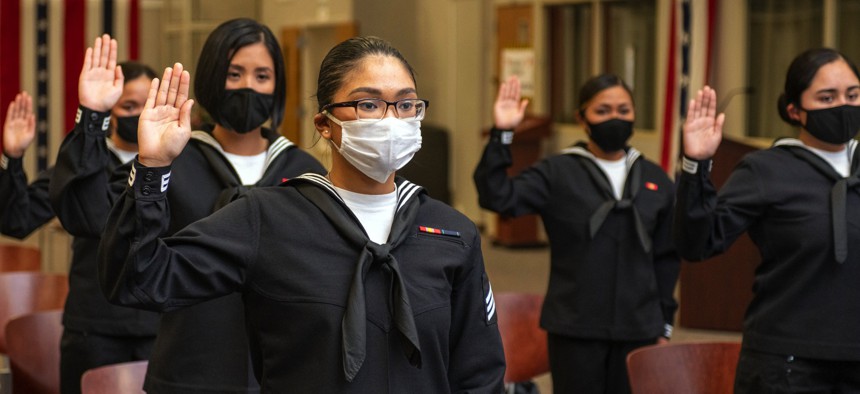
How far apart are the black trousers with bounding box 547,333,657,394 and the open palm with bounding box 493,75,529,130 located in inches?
30.3

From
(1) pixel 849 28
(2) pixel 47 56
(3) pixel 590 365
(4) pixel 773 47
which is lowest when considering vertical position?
(3) pixel 590 365

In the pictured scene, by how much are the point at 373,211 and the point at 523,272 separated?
7.60m

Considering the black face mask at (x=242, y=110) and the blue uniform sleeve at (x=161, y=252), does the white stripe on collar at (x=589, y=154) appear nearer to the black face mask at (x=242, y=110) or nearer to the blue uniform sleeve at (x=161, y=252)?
the black face mask at (x=242, y=110)

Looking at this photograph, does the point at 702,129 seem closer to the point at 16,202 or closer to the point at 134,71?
the point at 134,71

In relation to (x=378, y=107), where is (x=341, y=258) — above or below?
below

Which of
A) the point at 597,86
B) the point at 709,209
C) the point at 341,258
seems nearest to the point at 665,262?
the point at 597,86

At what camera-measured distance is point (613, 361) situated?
4.04 metres

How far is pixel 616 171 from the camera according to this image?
4.21 metres

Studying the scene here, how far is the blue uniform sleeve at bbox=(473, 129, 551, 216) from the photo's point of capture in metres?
4.09

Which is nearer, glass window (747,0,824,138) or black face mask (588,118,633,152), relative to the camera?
black face mask (588,118,633,152)

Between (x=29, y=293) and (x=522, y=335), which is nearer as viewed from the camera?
(x=522, y=335)

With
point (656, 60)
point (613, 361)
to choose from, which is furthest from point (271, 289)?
point (656, 60)

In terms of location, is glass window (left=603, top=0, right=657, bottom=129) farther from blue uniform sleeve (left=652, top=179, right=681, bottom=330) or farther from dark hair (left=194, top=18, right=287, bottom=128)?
dark hair (left=194, top=18, right=287, bottom=128)

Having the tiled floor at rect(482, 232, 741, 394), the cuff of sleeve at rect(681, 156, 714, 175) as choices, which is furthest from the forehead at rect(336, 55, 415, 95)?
the tiled floor at rect(482, 232, 741, 394)
